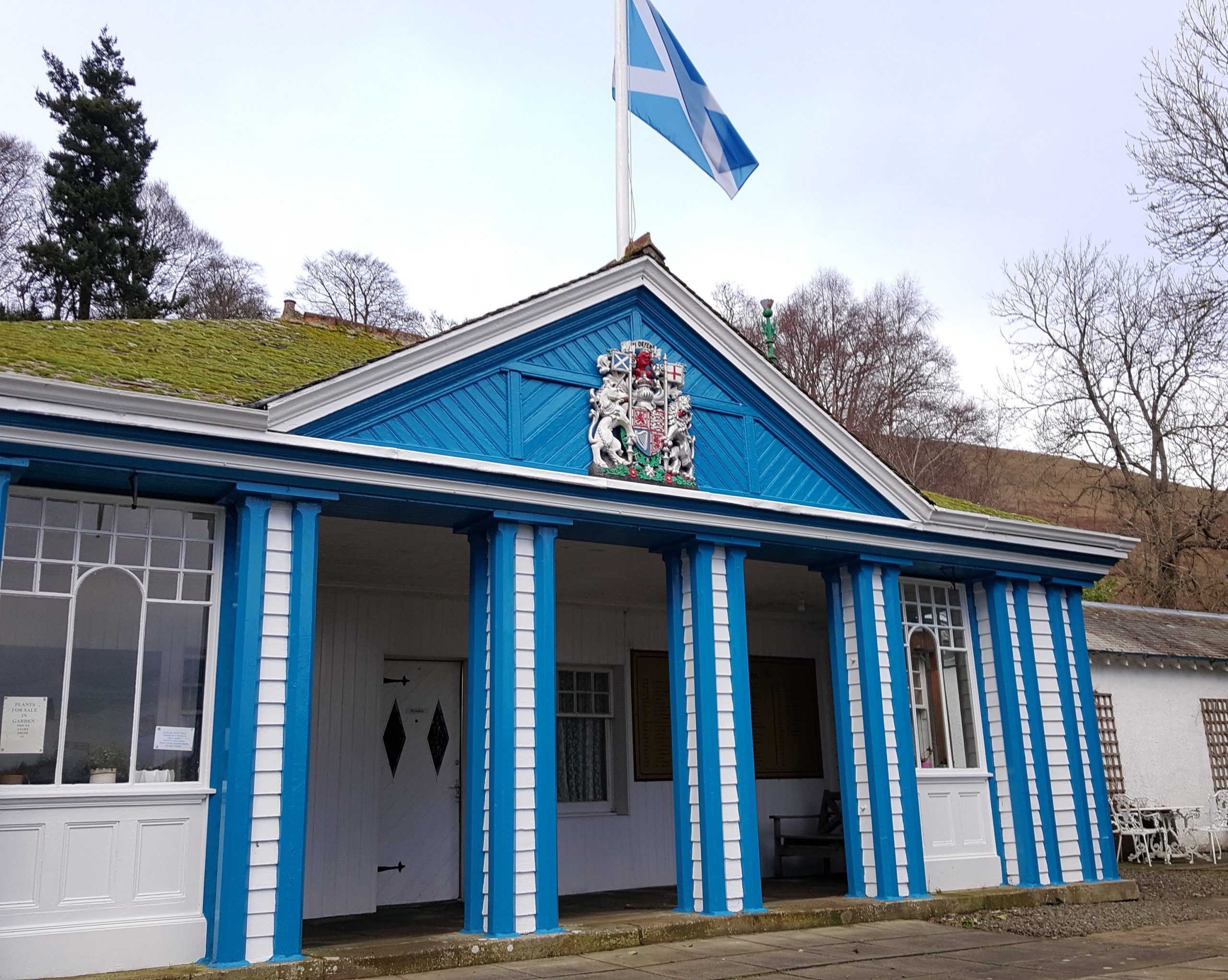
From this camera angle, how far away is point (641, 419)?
9.53m

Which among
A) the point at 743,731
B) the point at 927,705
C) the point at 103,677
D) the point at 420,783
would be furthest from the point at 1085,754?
the point at 103,677

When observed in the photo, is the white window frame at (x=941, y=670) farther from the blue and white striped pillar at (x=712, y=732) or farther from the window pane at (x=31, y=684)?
the window pane at (x=31, y=684)

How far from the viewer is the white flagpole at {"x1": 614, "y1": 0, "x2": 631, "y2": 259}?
10.8 metres

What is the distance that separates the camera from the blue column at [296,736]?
706 cm

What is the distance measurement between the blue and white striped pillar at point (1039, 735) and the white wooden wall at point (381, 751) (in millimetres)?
3278

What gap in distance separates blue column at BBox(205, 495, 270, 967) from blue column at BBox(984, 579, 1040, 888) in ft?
24.8

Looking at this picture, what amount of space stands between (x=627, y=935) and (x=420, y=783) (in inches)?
149

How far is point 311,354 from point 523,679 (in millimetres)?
4041

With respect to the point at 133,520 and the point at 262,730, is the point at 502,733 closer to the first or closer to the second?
the point at 262,730

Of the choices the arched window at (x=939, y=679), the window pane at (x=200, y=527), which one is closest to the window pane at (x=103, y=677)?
the window pane at (x=200, y=527)

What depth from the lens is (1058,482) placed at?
2842cm

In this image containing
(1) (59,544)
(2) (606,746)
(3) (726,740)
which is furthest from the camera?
(2) (606,746)

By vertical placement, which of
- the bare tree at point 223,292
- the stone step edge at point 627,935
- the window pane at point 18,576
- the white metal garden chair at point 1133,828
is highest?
the bare tree at point 223,292

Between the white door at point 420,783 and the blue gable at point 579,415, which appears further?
the white door at point 420,783
